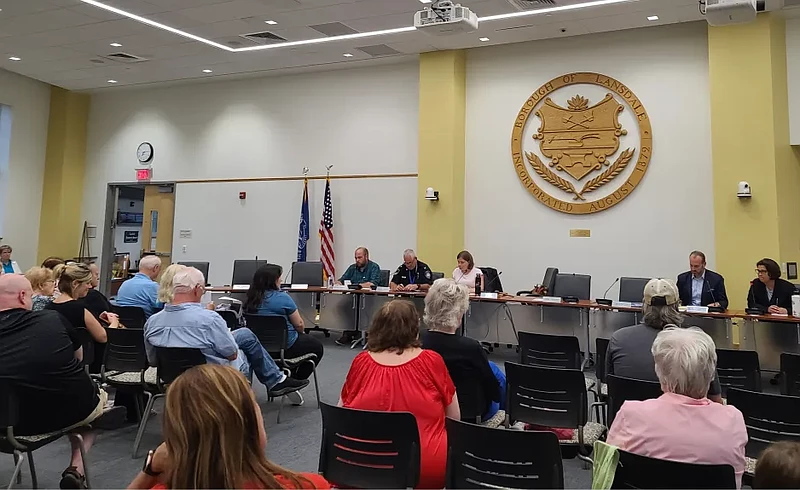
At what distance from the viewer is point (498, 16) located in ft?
24.3

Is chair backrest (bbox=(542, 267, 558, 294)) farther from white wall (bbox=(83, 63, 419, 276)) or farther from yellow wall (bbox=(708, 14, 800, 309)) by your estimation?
white wall (bbox=(83, 63, 419, 276))

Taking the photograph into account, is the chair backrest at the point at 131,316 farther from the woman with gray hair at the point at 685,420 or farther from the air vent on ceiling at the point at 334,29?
the air vent on ceiling at the point at 334,29

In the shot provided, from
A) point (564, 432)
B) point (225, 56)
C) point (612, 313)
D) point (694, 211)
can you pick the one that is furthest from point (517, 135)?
point (564, 432)

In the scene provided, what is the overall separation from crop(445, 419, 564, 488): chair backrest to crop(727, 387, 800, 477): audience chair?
1060 millimetres

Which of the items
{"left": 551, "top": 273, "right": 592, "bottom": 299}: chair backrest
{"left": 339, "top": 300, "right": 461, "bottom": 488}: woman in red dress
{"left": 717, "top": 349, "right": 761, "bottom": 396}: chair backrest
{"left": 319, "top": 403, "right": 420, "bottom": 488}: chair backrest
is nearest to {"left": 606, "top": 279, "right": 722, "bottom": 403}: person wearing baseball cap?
{"left": 717, "top": 349, "right": 761, "bottom": 396}: chair backrest

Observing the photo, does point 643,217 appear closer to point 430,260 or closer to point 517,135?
point 517,135

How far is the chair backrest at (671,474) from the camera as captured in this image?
1628 millimetres

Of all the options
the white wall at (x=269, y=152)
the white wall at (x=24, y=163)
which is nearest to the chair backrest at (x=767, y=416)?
the white wall at (x=269, y=152)

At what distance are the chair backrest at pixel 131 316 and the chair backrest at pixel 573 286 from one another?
5.18 m

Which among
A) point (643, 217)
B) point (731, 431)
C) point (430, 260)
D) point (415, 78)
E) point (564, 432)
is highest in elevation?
point (415, 78)

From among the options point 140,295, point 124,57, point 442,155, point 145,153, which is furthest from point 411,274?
point 145,153

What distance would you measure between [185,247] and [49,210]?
10.6ft

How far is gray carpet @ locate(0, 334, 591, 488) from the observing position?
326 centimetres

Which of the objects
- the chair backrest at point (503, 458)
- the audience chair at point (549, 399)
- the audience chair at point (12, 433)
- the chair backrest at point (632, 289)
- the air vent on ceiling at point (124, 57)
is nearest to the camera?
the chair backrest at point (503, 458)
